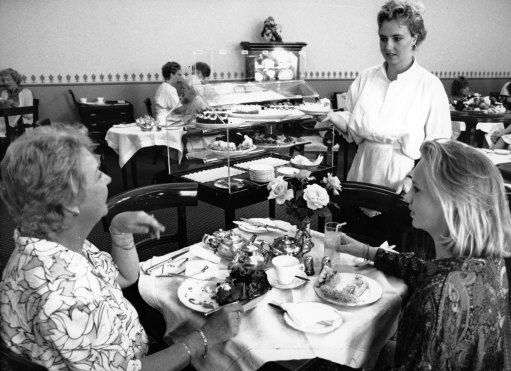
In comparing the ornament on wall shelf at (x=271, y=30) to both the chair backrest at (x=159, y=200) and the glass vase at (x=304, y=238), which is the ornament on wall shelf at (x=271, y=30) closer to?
the chair backrest at (x=159, y=200)

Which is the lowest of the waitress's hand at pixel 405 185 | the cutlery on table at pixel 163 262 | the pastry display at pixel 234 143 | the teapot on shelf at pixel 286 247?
the cutlery on table at pixel 163 262

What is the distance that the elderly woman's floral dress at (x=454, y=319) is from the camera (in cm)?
121

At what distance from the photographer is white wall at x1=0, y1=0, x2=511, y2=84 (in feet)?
21.6

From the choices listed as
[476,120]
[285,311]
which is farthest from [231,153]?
[476,120]

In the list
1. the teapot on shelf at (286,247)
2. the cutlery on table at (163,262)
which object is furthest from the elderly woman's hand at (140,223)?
the teapot on shelf at (286,247)

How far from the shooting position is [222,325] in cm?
129

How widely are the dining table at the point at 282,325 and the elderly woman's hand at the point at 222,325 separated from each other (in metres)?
0.02

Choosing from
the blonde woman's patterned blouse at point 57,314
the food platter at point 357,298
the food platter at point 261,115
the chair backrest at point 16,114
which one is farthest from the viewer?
the chair backrest at point 16,114

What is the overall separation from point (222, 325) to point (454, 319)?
622 mm

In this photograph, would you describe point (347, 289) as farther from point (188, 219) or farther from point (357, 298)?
point (188, 219)

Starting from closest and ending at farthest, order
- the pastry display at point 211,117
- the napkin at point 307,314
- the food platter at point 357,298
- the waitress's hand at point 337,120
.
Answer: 1. the napkin at point 307,314
2. the food platter at point 357,298
3. the waitress's hand at point 337,120
4. the pastry display at point 211,117

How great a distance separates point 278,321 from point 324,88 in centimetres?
776

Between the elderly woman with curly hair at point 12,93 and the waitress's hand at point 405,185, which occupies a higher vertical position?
the elderly woman with curly hair at point 12,93

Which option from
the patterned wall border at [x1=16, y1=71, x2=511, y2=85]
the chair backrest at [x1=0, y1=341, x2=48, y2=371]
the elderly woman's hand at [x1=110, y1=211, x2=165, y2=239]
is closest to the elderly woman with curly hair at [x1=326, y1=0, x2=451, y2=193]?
the elderly woman's hand at [x1=110, y1=211, x2=165, y2=239]
